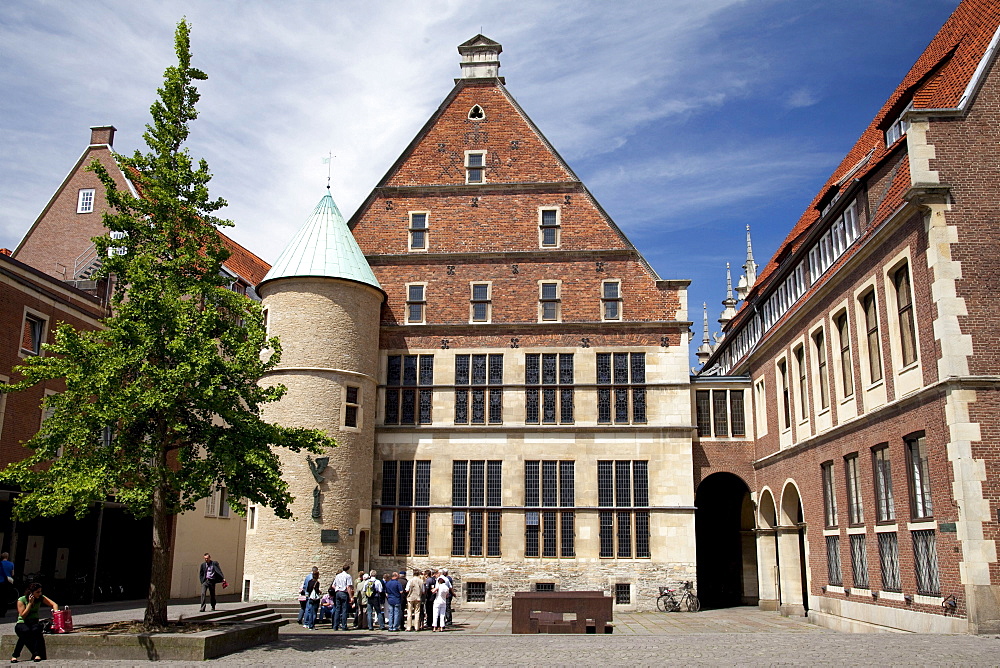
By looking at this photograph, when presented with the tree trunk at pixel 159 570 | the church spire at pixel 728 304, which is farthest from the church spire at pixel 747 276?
the tree trunk at pixel 159 570

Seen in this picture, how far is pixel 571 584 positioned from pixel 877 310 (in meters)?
13.3

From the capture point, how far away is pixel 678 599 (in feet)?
90.8

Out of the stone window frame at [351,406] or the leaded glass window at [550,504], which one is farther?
the leaded glass window at [550,504]

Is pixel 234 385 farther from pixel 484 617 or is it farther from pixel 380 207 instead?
pixel 380 207

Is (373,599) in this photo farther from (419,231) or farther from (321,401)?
(419,231)

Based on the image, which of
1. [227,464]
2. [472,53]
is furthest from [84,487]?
[472,53]

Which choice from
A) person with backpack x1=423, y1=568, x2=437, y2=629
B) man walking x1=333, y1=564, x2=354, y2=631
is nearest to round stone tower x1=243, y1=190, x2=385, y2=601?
man walking x1=333, y1=564, x2=354, y2=631

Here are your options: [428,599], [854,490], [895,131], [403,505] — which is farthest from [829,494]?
[403,505]

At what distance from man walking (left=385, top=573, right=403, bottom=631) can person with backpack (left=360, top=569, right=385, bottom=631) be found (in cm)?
43

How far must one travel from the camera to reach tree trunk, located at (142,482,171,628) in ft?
53.6

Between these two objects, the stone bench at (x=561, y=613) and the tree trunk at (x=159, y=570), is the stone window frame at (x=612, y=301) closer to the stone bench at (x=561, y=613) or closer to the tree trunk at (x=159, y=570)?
the stone bench at (x=561, y=613)

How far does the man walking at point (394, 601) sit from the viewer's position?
22542 millimetres

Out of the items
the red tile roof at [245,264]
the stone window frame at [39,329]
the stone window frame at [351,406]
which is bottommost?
the stone window frame at [351,406]

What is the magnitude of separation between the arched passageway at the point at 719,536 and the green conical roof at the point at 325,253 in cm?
1638
